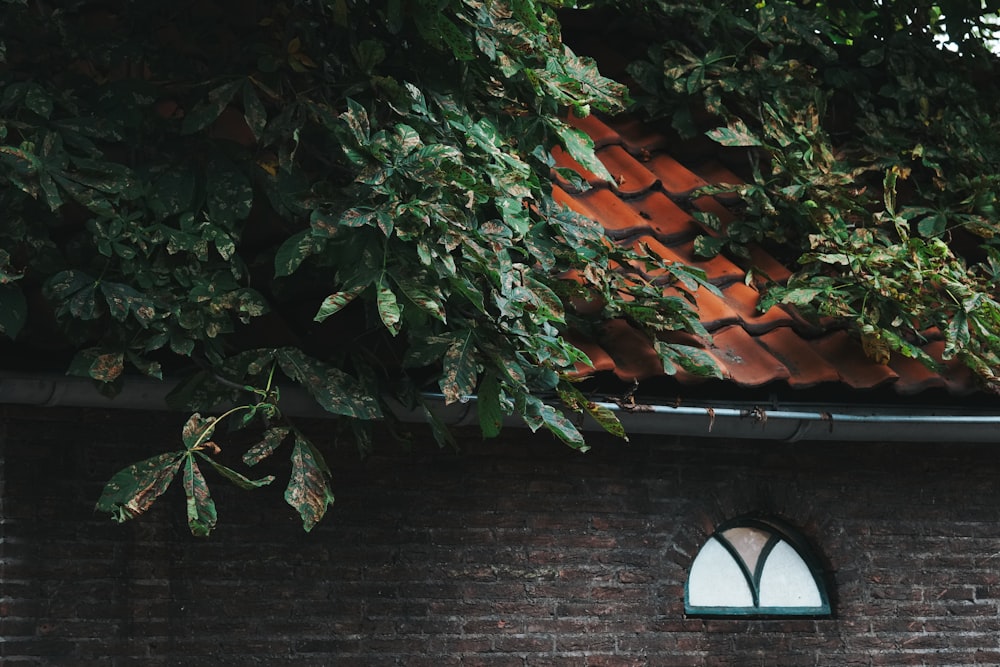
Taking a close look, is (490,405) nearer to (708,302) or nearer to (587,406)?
(587,406)

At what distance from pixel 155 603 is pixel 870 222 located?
3.13 meters

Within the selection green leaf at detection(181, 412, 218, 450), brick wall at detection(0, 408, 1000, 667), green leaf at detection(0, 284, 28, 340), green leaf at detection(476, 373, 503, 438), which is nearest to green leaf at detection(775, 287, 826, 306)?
brick wall at detection(0, 408, 1000, 667)

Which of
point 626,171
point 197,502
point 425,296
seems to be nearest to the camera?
point 197,502

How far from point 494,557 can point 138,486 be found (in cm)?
171

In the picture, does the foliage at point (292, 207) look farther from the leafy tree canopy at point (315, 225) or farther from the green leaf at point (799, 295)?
the green leaf at point (799, 295)

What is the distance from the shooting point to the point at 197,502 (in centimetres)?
330

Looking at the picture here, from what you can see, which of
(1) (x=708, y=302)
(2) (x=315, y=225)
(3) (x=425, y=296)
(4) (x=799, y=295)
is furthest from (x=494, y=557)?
(2) (x=315, y=225)

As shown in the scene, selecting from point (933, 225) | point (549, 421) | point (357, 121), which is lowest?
point (549, 421)

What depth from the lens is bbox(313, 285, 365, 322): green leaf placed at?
3326 mm

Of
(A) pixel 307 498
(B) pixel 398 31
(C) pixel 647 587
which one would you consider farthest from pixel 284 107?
(C) pixel 647 587

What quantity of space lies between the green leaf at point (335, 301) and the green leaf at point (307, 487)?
439 millimetres

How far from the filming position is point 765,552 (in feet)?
17.4

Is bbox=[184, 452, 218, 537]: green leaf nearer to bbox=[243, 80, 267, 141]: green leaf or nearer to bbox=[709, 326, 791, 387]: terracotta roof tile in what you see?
bbox=[243, 80, 267, 141]: green leaf

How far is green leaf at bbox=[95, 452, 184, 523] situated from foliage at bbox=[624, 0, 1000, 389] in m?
2.46
